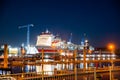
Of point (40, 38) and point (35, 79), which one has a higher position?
point (40, 38)

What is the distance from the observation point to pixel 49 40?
244 ft

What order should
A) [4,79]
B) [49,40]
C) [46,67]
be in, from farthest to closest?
[49,40] < [46,67] < [4,79]

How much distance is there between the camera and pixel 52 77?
16.3 meters

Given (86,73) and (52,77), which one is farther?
(86,73)

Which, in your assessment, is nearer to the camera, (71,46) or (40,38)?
(40,38)

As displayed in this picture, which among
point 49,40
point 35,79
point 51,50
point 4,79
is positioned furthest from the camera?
point 49,40

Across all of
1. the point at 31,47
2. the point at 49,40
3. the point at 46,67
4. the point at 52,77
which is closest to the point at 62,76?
the point at 52,77

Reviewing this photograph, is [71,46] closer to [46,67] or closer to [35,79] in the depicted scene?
[46,67]

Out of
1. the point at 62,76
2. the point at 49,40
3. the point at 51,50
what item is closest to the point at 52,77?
the point at 62,76

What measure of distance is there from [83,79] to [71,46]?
247 ft

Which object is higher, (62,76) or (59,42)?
(59,42)

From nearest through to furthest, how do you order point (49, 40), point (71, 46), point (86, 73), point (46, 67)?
point (86, 73) < point (46, 67) < point (49, 40) < point (71, 46)

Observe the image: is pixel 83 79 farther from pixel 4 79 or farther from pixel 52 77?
pixel 4 79

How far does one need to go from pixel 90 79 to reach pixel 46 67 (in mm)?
16687
